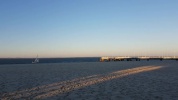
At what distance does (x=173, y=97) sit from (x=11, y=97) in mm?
A: 9063

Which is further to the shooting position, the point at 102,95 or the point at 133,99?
the point at 102,95

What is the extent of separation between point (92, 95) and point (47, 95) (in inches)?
106

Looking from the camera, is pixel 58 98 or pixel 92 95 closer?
pixel 58 98

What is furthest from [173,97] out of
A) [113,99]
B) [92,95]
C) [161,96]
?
[92,95]

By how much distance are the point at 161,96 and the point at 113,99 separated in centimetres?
282

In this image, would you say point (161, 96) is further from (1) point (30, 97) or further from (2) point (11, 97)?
(2) point (11, 97)

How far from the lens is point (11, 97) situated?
14945 millimetres

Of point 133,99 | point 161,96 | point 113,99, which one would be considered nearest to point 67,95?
point 113,99

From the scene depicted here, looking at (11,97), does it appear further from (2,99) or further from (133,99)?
(133,99)

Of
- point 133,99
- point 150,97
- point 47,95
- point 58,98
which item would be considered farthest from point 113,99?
point 47,95

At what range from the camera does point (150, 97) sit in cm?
1426

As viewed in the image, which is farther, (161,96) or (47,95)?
(47,95)

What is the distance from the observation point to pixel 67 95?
15367mm

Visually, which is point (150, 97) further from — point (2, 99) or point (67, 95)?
point (2, 99)
